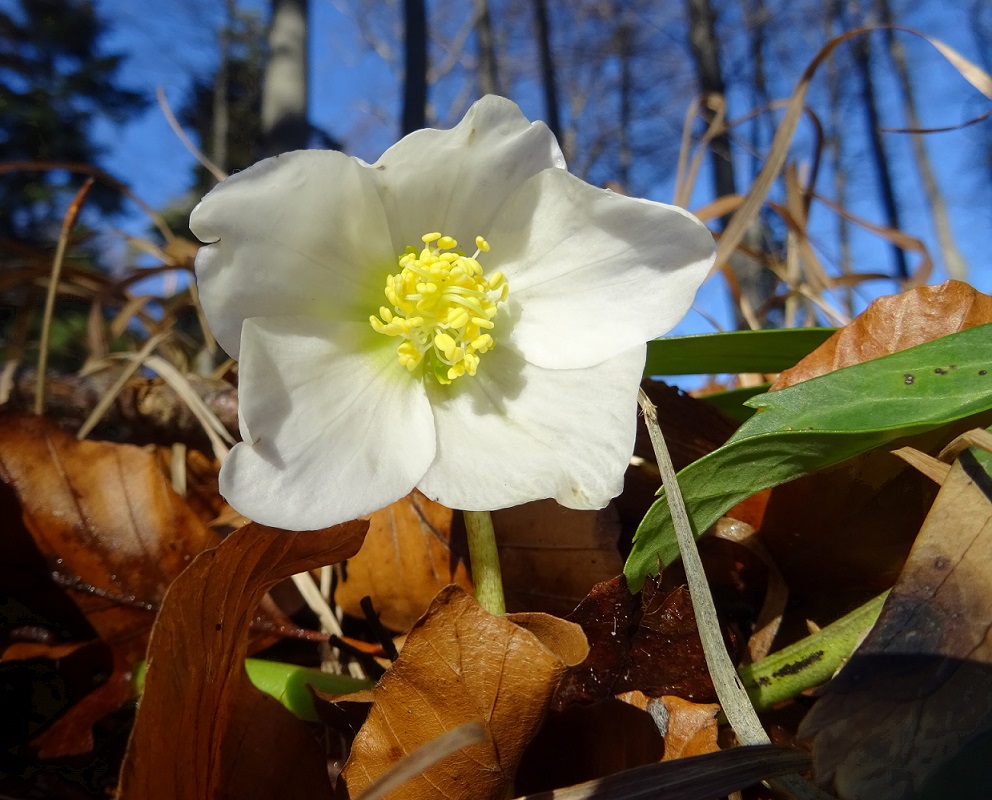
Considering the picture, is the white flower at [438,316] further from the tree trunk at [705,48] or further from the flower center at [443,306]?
the tree trunk at [705,48]

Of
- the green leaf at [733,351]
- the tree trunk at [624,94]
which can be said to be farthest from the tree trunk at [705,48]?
the tree trunk at [624,94]

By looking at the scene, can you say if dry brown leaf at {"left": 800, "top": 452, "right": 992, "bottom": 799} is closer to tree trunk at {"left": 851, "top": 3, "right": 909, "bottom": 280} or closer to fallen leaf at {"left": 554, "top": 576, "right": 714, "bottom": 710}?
fallen leaf at {"left": 554, "top": 576, "right": 714, "bottom": 710}

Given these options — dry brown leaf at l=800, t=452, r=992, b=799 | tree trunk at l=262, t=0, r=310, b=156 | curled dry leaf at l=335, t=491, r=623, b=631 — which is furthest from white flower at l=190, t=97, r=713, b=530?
tree trunk at l=262, t=0, r=310, b=156

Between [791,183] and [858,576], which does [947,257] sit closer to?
[791,183]

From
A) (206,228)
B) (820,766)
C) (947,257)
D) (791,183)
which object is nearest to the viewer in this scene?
(820,766)

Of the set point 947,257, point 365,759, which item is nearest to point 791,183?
point 365,759

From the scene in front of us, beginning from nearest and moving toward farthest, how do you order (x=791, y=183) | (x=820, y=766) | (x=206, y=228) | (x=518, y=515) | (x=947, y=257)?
1. (x=820, y=766)
2. (x=206, y=228)
3. (x=518, y=515)
4. (x=791, y=183)
5. (x=947, y=257)
